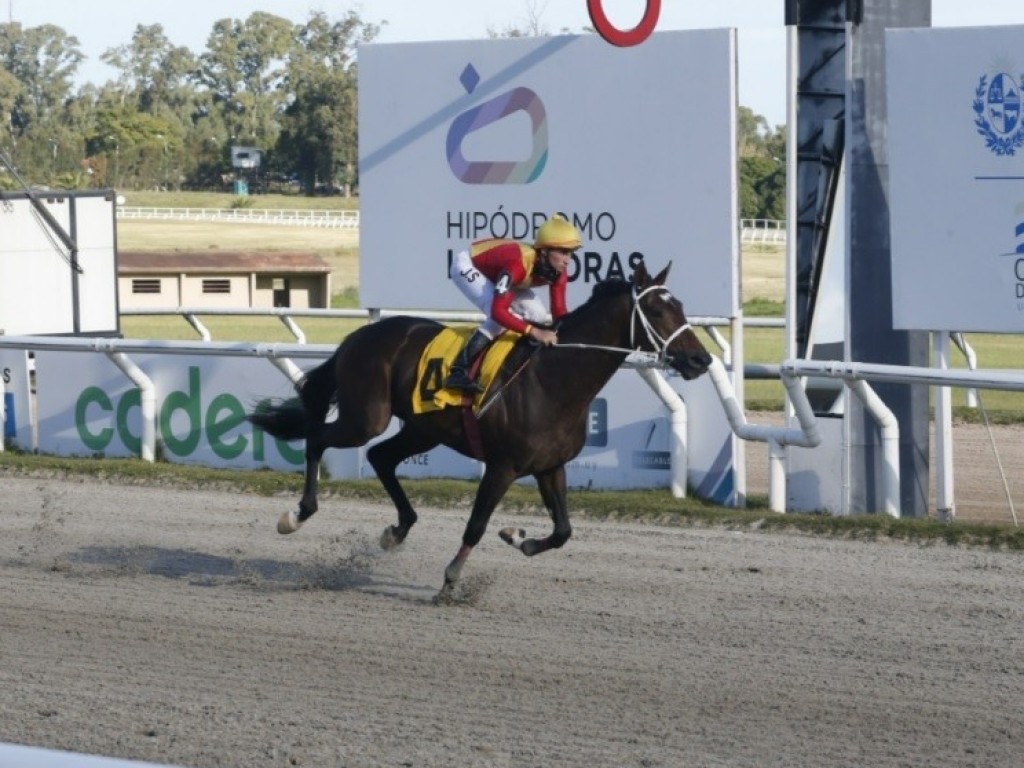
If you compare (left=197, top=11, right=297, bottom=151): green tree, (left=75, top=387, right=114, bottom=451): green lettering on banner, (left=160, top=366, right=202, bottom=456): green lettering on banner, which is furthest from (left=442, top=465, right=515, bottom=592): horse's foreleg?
(left=197, top=11, right=297, bottom=151): green tree

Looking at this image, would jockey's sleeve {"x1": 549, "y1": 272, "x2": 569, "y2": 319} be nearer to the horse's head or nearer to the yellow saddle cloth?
the yellow saddle cloth

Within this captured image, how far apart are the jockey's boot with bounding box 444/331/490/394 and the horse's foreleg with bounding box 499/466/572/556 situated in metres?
0.53

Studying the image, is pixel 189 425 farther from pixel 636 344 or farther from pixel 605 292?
pixel 636 344

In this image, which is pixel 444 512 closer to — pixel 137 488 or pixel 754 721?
pixel 137 488

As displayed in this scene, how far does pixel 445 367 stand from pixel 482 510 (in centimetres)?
73

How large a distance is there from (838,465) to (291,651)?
14.5 feet

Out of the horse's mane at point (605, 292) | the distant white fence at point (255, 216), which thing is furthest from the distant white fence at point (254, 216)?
the horse's mane at point (605, 292)

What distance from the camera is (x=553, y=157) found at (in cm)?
1070

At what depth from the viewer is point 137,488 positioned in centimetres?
1156

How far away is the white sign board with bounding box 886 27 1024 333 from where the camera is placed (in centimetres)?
916

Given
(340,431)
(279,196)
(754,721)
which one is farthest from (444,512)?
(279,196)

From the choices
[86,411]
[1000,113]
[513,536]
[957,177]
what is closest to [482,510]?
[513,536]

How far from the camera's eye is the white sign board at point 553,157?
10.2m

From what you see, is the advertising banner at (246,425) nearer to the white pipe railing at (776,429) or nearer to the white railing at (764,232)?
the white pipe railing at (776,429)
